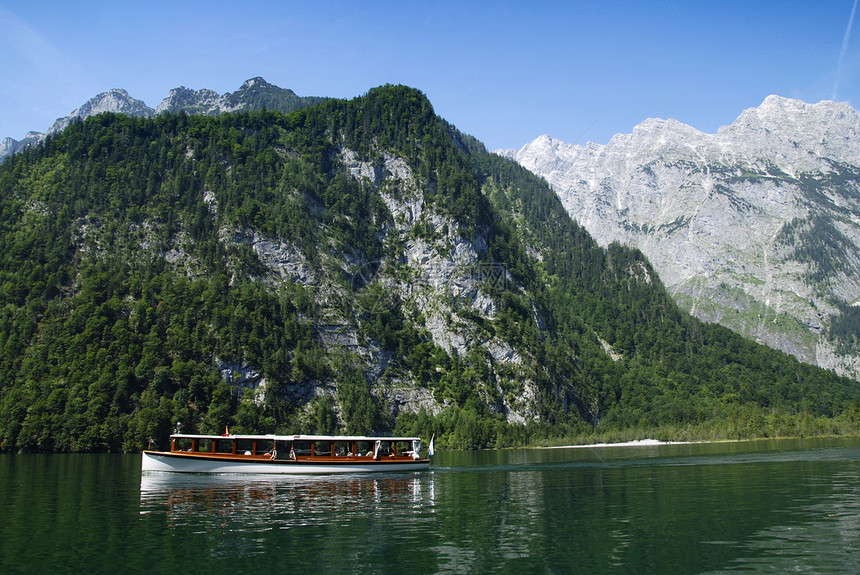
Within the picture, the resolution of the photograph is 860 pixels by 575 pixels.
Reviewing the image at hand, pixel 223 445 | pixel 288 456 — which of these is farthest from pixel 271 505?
pixel 223 445

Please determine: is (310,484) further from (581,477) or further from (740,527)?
(740,527)

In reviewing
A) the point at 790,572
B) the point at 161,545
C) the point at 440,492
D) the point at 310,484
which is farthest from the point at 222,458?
the point at 790,572

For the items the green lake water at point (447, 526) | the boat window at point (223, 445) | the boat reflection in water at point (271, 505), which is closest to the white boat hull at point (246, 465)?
the boat reflection in water at point (271, 505)

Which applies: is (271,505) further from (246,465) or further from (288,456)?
(288,456)

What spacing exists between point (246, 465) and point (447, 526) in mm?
50840

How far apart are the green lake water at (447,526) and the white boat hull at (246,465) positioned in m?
8.05

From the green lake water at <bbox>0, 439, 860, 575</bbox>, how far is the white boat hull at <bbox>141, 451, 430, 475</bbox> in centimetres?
805

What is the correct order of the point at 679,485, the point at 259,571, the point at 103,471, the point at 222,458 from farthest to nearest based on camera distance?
the point at 103,471
the point at 222,458
the point at 679,485
the point at 259,571

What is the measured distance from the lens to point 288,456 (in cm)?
9306

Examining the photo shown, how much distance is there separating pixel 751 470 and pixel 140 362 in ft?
550

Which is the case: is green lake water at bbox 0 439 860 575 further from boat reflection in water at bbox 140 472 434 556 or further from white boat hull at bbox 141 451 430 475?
white boat hull at bbox 141 451 430 475

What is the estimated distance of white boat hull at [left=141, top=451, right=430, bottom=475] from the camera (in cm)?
8412

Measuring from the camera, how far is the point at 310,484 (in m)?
77.2

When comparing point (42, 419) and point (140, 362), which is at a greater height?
point (140, 362)
